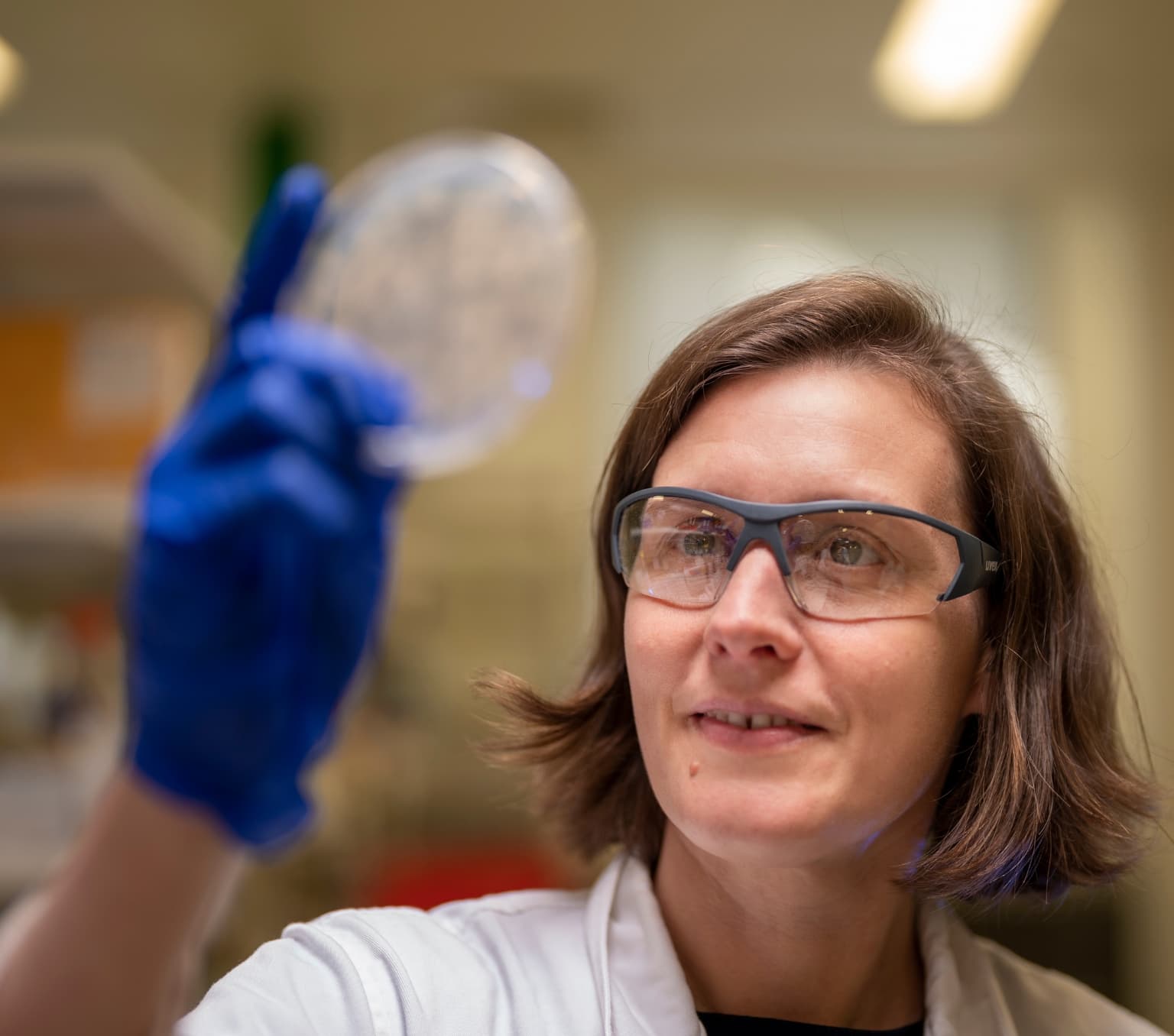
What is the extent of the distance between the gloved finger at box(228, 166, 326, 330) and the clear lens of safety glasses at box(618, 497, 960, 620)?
1.45 ft

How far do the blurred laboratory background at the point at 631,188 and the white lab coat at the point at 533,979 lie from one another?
1.80m

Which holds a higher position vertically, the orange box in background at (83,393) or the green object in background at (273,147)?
the green object in background at (273,147)

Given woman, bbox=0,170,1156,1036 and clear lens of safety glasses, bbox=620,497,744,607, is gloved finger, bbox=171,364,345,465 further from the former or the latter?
clear lens of safety glasses, bbox=620,497,744,607

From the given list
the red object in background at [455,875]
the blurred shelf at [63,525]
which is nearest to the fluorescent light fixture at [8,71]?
the blurred shelf at [63,525]

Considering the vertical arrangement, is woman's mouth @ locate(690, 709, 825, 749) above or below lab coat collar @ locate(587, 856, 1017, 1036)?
above

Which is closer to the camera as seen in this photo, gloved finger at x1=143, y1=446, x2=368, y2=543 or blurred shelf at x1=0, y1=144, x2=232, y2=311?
gloved finger at x1=143, y1=446, x2=368, y2=543

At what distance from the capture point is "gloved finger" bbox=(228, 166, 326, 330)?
1.13 meters

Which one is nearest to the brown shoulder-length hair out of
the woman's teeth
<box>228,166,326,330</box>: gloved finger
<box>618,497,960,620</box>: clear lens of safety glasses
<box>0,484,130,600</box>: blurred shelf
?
<box>618,497,960,620</box>: clear lens of safety glasses

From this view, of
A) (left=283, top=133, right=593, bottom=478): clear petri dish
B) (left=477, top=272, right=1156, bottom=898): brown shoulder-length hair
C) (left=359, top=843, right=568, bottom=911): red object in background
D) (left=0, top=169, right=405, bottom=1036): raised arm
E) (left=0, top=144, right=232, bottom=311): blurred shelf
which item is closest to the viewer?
(left=0, top=169, right=405, bottom=1036): raised arm

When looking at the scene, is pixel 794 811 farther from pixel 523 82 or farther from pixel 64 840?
pixel 523 82

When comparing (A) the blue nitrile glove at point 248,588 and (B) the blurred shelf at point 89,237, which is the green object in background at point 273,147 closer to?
(B) the blurred shelf at point 89,237

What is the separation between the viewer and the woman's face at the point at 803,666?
105 cm

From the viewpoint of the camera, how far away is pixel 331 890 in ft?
10.2

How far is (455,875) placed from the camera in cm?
317
